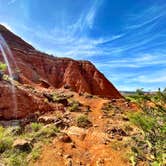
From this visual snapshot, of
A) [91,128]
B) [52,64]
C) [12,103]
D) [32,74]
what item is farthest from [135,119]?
[52,64]

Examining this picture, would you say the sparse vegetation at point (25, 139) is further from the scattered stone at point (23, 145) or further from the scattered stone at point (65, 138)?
the scattered stone at point (65, 138)

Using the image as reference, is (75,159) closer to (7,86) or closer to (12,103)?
(12,103)

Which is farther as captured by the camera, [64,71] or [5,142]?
[64,71]

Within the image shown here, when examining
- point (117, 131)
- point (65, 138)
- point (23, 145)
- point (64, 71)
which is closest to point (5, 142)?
point (23, 145)

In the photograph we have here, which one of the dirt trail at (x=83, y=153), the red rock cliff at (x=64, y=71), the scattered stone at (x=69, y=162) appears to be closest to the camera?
the scattered stone at (x=69, y=162)

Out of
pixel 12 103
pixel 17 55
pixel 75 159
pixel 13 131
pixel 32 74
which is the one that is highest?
pixel 17 55

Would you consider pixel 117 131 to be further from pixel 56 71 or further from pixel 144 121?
pixel 56 71

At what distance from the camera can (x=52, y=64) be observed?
138 ft

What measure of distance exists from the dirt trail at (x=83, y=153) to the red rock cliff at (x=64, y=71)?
24596mm

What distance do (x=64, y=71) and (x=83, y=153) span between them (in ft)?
101

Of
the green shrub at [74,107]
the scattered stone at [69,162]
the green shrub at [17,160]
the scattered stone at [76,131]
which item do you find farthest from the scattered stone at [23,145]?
the green shrub at [74,107]

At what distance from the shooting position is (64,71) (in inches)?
1636

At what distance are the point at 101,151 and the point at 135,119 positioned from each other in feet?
10.4

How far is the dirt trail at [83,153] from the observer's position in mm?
10367
